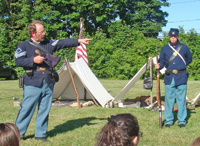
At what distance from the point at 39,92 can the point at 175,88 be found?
2608 millimetres

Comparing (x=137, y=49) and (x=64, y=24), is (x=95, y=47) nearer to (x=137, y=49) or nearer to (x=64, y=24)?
(x=137, y=49)

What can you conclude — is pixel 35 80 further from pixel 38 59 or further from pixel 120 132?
pixel 120 132

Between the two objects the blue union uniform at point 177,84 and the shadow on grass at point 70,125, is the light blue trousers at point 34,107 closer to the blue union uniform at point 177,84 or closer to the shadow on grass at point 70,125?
the shadow on grass at point 70,125

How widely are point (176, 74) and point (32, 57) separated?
8.76 feet

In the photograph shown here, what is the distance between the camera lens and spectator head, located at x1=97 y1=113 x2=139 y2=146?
1770 mm

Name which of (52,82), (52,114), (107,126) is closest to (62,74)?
(52,114)

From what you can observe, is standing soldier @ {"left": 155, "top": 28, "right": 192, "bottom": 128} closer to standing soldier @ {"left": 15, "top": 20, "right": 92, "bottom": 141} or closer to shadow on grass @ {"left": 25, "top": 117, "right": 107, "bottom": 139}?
shadow on grass @ {"left": 25, "top": 117, "right": 107, "bottom": 139}

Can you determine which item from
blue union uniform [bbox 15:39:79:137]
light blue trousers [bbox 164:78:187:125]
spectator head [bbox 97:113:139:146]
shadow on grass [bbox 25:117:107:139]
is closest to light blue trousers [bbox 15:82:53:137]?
blue union uniform [bbox 15:39:79:137]

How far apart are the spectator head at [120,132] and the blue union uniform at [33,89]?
2.38m

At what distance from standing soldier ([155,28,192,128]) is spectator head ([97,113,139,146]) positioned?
332 cm

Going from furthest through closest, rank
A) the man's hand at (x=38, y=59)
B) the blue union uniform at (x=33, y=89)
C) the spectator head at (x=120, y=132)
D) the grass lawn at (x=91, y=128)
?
1. the grass lawn at (x=91, y=128)
2. the blue union uniform at (x=33, y=89)
3. the man's hand at (x=38, y=59)
4. the spectator head at (x=120, y=132)

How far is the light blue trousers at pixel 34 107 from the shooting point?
4012 millimetres

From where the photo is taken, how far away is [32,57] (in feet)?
13.0

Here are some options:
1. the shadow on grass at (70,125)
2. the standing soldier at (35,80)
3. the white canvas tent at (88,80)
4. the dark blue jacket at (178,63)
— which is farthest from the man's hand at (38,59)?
the white canvas tent at (88,80)
